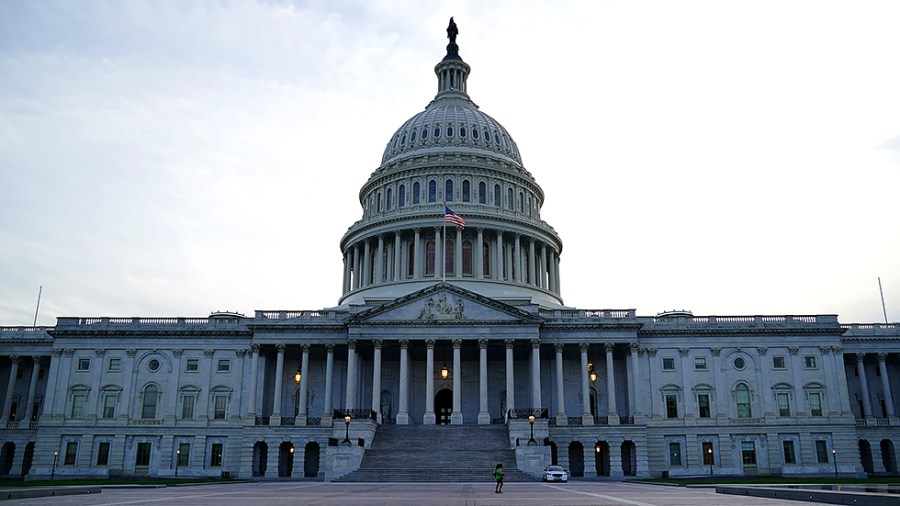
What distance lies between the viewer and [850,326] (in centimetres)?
7694

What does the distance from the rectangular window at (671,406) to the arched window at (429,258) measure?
2953 centimetres

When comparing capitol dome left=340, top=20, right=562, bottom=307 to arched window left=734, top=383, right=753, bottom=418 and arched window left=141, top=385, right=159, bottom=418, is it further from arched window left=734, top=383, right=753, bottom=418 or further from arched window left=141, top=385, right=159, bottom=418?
arched window left=141, top=385, right=159, bottom=418

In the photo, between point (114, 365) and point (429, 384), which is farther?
point (114, 365)

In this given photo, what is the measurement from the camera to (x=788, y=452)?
69438 millimetres

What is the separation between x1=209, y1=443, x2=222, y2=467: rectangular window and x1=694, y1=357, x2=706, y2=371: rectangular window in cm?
4570

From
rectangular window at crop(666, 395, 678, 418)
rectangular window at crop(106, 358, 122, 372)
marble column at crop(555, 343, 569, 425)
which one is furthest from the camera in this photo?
rectangular window at crop(106, 358, 122, 372)

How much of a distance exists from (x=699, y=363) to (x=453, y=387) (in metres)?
23.7

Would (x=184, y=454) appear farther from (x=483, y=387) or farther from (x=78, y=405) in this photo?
(x=483, y=387)

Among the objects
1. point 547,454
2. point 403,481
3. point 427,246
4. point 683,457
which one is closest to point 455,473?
point 403,481

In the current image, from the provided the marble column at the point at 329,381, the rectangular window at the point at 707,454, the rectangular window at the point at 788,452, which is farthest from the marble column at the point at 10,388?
the rectangular window at the point at 788,452

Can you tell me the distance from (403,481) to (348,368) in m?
20.2

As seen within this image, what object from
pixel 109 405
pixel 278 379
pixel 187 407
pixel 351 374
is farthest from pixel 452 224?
pixel 109 405

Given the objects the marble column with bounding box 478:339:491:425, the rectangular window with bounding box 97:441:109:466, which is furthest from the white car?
the rectangular window with bounding box 97:441:109:466

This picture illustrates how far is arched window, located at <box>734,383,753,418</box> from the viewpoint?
70.9 metres
